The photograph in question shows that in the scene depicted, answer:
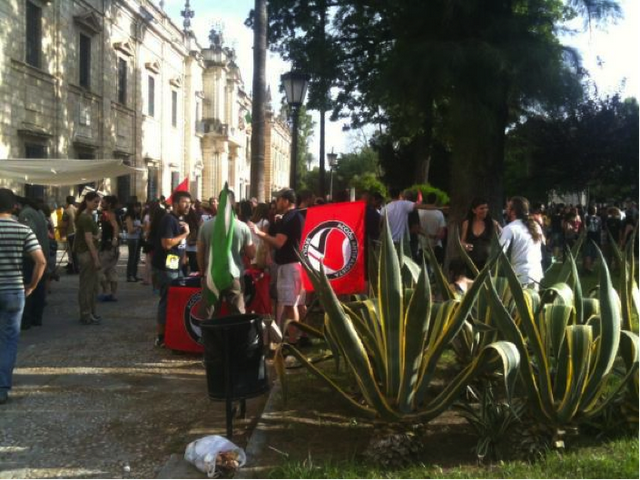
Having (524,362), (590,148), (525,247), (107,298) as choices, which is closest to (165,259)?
(525,247)

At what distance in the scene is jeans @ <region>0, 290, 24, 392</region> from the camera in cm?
585

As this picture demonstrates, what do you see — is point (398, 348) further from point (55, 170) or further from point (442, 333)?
point (55, 170)

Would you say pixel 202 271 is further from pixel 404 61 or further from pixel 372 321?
pixel 404 61

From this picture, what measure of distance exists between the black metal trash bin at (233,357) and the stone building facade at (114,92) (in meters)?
13.4

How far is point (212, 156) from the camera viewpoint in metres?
46.1

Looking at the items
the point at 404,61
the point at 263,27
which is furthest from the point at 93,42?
the point at 404,61

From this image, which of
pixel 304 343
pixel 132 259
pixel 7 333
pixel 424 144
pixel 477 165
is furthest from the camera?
pixel 424 144

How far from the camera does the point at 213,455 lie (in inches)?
166

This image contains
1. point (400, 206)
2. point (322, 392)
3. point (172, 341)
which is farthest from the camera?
point (400, 206)

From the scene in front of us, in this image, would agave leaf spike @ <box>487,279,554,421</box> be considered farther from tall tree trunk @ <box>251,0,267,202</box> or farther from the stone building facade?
the stone building facade

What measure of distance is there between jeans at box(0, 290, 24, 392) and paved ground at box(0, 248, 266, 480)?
26 centimetres

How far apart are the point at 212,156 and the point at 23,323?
124ft

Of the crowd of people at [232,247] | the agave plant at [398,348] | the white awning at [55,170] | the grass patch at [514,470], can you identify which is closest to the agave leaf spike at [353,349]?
the agave plant at [398,348]

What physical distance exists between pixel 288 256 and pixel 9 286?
114 inches
